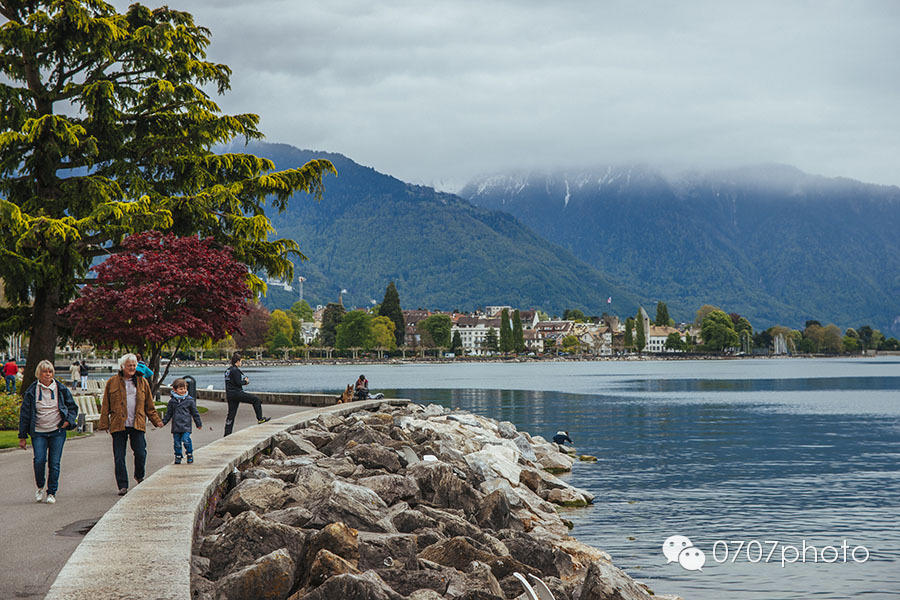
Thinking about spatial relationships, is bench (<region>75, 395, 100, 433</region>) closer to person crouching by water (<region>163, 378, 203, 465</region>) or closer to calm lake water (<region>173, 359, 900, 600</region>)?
person crouching by water (<region>163, 378, 203, 465</region>)

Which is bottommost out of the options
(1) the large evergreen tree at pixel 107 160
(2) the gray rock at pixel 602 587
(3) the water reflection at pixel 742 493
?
(3) the water reflection at pixel 742 493

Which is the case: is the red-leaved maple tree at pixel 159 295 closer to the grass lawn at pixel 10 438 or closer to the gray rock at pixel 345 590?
the grass lawn at pixel 10 438

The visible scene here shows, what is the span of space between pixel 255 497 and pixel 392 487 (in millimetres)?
3208

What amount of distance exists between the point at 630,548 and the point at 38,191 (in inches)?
994

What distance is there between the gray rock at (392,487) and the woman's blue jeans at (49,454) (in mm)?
4699

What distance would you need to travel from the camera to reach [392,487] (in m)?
15.3

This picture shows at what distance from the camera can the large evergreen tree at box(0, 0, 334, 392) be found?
101 feet

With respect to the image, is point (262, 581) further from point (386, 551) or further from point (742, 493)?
point (742, 493)

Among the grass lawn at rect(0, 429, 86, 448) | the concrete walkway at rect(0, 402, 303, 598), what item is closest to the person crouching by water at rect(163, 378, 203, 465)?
the concrete walkway at rect(0, 402, 303, 598)

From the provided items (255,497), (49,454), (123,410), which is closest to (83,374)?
(123,410)

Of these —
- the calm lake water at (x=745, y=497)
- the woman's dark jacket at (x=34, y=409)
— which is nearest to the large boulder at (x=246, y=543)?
the woman's dark jacket at (x=34, y=409)

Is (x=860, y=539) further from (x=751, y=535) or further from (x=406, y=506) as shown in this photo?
(x=406, y=506)

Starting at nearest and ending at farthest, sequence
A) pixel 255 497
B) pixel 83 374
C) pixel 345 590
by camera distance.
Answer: pixel 345 590
pixel 255 497
pixel 83 374

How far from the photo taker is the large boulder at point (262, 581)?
8484 mm
